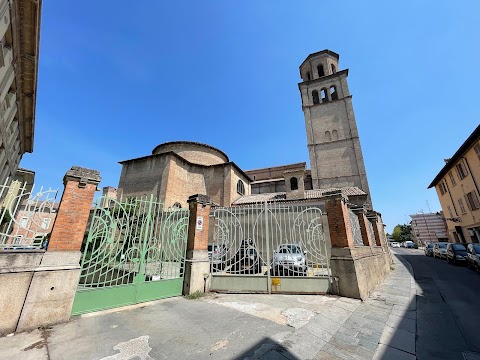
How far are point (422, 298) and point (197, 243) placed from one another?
7.46 metres

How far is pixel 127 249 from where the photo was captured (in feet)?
17.2

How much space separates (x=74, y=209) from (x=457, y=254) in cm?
2262

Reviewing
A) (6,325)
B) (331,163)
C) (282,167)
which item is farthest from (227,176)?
(6,325)

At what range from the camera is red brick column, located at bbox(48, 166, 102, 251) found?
4180 millimetres

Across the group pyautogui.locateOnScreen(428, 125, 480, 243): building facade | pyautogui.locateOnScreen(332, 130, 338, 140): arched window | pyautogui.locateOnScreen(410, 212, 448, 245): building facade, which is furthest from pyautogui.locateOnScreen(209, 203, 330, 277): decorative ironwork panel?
pyautogui.locateOnScreen(410, 212, 448, 245): building facade

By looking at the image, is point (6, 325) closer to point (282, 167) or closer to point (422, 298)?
point (422, 298)

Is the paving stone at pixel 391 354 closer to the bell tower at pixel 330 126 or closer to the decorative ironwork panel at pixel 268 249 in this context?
the decorative ironwork panel at pixel 268 249

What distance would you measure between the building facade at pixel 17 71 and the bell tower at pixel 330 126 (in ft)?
86.4

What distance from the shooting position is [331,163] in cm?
2623

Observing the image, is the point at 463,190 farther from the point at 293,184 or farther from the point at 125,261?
the point at 125,261

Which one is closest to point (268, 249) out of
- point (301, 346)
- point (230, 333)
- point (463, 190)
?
point (230, 333)

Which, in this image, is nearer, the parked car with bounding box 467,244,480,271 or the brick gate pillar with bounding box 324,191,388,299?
the brick gate pillar with bounding box 324,191,388,299

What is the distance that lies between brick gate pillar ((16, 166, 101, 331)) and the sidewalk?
0.28 m

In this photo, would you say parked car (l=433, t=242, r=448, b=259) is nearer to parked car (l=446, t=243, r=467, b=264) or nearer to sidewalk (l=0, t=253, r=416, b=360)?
parked car (l=446, t=243, r=467, b=264)
